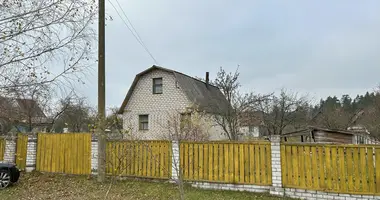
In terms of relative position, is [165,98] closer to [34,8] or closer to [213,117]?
[213,117]

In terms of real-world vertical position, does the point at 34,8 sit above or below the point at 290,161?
above

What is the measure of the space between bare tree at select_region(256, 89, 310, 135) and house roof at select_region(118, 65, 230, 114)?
2.57m

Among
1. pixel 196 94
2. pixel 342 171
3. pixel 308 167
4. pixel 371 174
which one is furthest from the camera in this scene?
pixel 196 94

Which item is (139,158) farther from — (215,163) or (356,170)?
(356,170)

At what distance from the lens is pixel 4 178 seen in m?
8.08

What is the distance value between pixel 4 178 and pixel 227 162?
677cm

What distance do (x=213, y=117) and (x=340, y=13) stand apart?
8.74 metres

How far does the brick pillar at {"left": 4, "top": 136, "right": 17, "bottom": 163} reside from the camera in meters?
10.4

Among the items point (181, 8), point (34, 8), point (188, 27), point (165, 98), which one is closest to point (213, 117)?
point (165, 98)

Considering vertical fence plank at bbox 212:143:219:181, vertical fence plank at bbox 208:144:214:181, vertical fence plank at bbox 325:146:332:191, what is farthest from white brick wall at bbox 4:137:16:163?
vertical fence plank at bbox 325:146:332:191

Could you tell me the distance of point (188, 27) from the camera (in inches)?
478

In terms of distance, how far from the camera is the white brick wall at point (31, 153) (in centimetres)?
1001

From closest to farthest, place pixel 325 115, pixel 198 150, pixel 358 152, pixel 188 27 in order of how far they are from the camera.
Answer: pixel 358 152, pixel 198 150, pixel 188 27, pixel 325 115

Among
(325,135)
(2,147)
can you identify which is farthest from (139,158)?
(325,135)
